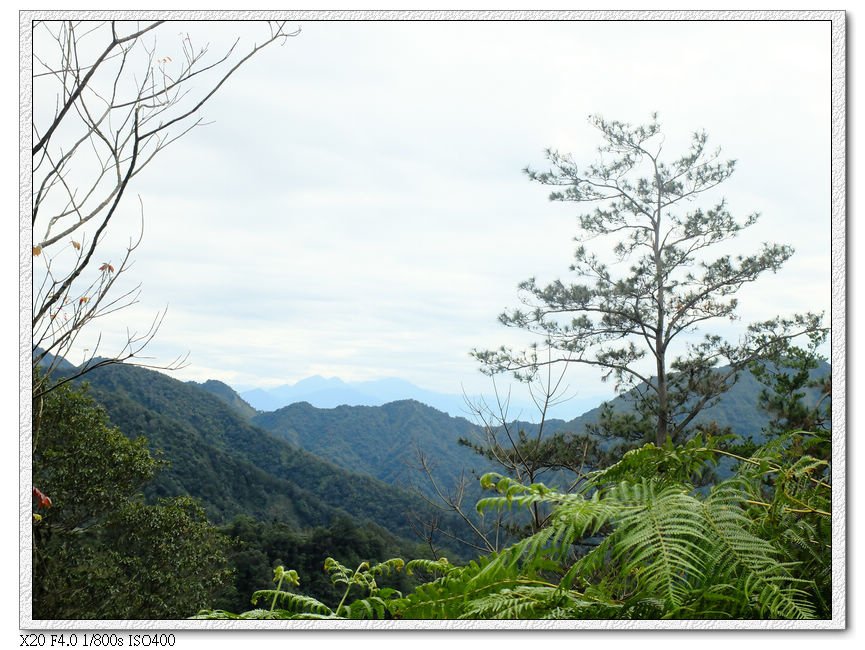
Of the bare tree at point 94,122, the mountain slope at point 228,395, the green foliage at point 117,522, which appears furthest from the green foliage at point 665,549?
the green foliage at point 117,522

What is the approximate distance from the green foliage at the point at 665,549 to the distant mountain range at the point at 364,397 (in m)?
1.74

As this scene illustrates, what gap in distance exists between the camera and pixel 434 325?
10.0 ft

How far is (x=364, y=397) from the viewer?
10.6ft

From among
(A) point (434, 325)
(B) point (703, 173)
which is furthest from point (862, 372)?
(A) point (434, 325)

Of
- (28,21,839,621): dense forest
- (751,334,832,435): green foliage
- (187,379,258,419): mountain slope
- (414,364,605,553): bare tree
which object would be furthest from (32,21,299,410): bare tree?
(751,334,832,435): green foliage

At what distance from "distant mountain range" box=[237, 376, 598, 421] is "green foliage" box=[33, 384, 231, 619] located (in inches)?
36.5

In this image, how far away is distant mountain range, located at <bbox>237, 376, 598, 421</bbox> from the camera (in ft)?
9.92

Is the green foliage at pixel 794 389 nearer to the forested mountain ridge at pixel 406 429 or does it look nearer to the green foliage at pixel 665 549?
the forested mountain ridge at pixel 406 429

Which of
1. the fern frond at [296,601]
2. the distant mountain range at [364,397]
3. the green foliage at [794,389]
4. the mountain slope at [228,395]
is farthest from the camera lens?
the mountain slope at [228,395]

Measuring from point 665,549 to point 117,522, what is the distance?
377cm

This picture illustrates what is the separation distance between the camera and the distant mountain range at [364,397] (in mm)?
3023

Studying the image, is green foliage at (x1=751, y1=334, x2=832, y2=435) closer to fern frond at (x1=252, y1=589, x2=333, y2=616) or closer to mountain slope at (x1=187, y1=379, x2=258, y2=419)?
fern frond at (x1=252, y1=589, x2=333, y2=616)
